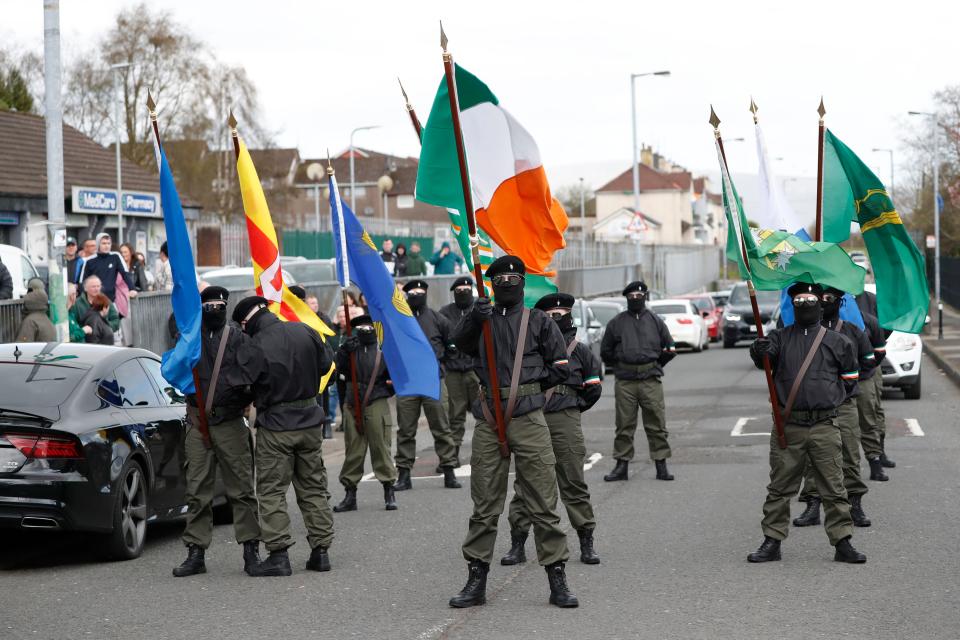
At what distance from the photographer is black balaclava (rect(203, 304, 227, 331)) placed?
9.23 meters

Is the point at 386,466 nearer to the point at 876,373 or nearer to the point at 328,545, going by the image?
the point at 328,545

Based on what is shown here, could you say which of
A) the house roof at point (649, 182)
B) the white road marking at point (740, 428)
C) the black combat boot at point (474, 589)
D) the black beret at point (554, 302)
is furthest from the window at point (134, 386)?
the house roof at point (649, 182)

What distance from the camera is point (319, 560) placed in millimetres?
9094

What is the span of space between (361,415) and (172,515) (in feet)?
7.31

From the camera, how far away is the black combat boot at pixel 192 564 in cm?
892

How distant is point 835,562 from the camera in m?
8.98

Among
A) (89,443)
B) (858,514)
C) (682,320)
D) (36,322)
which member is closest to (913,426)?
(858,514)

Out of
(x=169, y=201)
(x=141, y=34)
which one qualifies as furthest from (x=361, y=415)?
(x=141, y=34)

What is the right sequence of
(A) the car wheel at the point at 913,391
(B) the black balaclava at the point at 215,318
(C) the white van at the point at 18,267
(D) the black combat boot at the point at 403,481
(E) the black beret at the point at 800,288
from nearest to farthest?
(B) the black balaclava at the point at 215,318, (E) the black beret at the point at 800,288, (D) the black combat boot at the point at 403,481, (C) the white van at the point at 18,267, (A) the car wheel at the point at 913,391

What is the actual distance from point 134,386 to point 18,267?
840cm

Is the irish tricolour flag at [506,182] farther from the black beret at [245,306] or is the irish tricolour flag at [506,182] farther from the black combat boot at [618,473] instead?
the black combat boot at [618,473]

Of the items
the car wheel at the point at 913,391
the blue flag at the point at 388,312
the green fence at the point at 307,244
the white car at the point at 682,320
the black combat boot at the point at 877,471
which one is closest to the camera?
the blue flag at the point at 388,312

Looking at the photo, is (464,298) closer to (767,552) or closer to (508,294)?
(767,552)

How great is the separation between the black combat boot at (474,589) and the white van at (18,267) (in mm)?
11081
